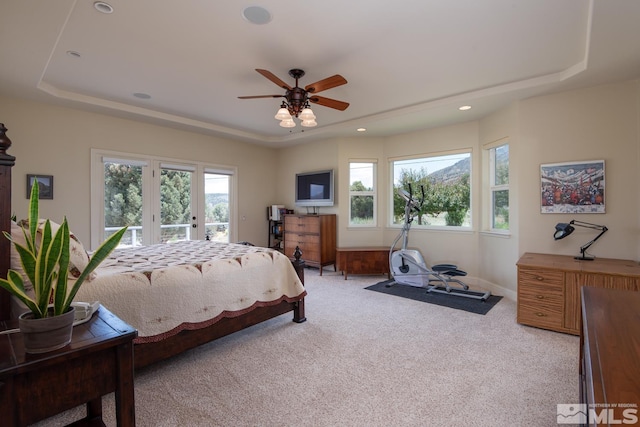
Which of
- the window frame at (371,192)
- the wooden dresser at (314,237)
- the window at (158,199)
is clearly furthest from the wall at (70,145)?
the window frame at (371,192)

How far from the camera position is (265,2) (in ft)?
7.16

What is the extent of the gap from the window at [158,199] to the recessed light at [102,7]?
2.81m

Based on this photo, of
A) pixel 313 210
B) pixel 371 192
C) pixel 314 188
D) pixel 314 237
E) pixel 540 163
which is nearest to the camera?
pixel 540 163

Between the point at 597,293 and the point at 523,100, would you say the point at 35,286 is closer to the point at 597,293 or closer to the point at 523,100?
the point at 597,293

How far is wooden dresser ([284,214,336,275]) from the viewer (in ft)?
18.2

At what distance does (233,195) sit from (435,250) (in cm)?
405

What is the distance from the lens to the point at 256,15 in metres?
2.32

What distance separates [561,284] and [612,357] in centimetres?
235

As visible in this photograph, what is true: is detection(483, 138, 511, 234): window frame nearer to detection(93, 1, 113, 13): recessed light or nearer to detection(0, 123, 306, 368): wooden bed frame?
detection(0, 123, 306, 368): wooden bed frame

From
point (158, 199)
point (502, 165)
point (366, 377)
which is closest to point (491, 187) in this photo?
point (502, 165)

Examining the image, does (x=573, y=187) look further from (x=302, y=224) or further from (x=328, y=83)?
(x=302, y=224)

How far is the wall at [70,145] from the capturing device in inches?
151

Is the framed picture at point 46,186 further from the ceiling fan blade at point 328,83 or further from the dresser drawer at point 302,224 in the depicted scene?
the ceiling fan blade at point 328,83

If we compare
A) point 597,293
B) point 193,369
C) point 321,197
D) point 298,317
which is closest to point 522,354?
point 597,293
